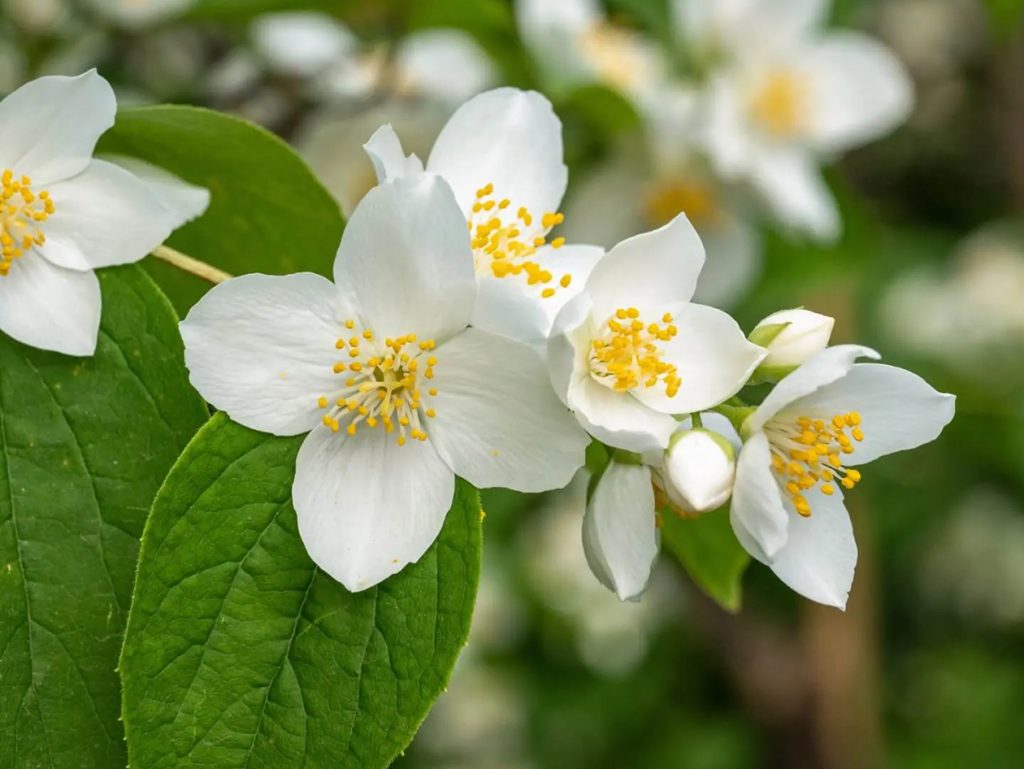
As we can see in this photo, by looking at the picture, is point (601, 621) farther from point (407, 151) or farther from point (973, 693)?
point (407, 151)

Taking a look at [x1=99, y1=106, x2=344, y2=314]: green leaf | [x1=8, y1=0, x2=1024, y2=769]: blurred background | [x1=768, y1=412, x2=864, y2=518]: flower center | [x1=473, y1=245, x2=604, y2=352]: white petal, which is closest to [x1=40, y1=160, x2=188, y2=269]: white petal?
[x1=99, y1=106, x2=344, y2=314]: green leaf

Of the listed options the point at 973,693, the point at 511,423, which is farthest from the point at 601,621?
the point at 511,423

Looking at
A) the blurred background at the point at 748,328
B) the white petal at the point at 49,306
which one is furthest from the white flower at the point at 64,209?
the blurred background at the point at 748,328

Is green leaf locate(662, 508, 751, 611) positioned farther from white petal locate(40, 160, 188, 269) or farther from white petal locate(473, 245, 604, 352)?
white petal locate(40, 160, 188, 269)

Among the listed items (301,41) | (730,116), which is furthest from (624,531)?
(301,41)

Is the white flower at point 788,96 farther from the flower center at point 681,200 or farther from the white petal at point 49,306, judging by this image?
the white petal at point 49,306
